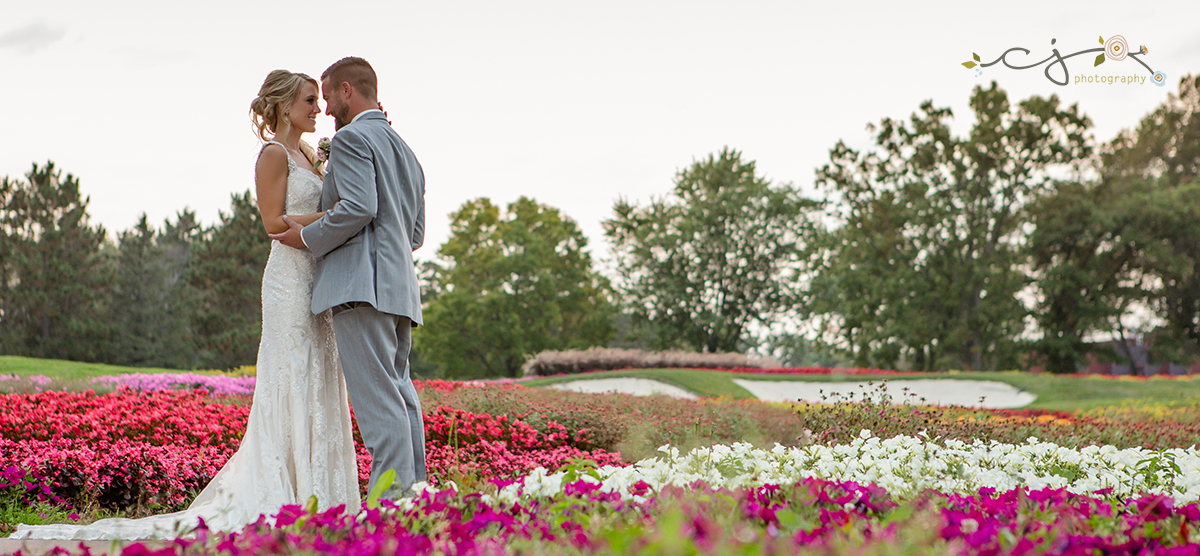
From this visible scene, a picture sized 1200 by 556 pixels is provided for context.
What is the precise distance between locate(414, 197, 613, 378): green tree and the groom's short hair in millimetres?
24724

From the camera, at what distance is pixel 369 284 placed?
3336 mm

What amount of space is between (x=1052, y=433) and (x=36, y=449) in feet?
23.9

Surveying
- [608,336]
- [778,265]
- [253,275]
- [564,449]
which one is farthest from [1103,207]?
[253,275]

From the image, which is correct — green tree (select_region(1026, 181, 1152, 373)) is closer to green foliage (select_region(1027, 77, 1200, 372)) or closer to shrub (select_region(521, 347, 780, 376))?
green foliage (select_region(1027, 77, 1200, 372))

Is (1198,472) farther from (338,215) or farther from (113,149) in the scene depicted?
(113,149)

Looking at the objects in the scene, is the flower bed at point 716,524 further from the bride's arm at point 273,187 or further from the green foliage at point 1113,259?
the green foliage at point 1113,259

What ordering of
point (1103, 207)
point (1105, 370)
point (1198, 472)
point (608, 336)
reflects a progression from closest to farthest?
point (1198, 472) → point (1103, 207) → point (1105, 370) → point (608, 336)

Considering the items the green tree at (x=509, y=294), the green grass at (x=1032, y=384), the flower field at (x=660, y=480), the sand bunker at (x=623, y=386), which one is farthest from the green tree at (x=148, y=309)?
the flower field at (x=660, y=480)

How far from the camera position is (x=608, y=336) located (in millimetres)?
31578

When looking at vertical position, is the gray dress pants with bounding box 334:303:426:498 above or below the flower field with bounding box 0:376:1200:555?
above

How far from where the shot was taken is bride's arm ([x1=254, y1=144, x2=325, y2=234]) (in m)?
3.56

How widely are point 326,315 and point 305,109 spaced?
1.01 m

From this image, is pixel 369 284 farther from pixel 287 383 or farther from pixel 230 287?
pixel 230 287

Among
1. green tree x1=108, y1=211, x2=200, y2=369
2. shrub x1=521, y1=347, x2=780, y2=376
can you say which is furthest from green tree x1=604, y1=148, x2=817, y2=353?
green tree x1=108, y1=211, x2=200, y2=369
